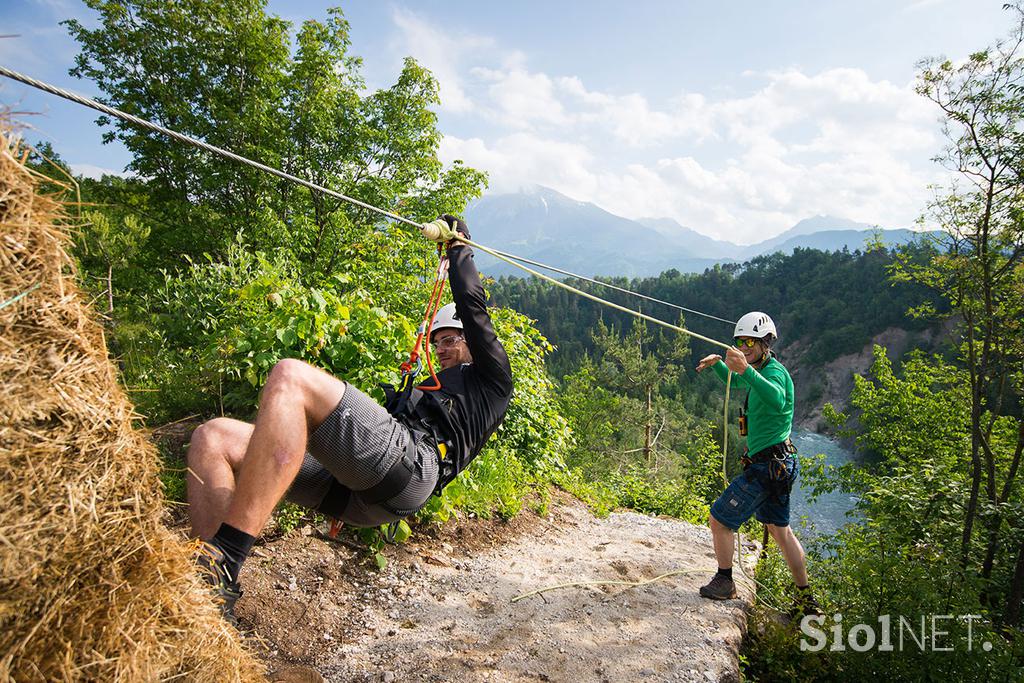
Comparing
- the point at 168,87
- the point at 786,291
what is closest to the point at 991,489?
the point at 168,87

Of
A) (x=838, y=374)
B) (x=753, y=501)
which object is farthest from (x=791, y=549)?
(x=838, y=374)

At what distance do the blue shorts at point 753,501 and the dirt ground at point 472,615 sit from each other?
2.65 feet

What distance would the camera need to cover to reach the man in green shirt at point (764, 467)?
4.14m

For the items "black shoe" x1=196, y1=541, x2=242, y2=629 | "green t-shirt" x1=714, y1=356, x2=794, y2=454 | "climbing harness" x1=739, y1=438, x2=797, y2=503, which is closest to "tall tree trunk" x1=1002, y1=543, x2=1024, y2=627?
"climbing harness" x1=739, y1=438, x2=797, y2=503

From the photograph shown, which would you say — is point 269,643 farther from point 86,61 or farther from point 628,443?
point 628,443

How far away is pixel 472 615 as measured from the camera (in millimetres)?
3740

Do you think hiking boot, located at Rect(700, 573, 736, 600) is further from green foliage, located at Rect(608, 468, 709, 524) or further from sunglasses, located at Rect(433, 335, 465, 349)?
green foliage, located at Rect(608, 468, 709, 524)

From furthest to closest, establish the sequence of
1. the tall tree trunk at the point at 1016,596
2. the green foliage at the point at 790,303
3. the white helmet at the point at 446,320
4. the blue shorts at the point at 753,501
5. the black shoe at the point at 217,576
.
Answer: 1. the green foliage at the point at 790,303
2. the tall tree trunk at the point at 1016,596
3. the blue shorts at the point at 753,501
4. the white helmet at the point at 446,320
5. the black shoe at the point at 217,576

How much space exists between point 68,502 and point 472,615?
9.73 ft

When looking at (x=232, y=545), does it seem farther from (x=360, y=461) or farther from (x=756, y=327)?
(x=756, y=327)

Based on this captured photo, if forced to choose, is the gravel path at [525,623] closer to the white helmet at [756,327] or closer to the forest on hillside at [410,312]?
the forest on hillside at [410,312]

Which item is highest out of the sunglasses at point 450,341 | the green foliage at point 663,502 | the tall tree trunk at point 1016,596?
the sunglasses at point 450,341

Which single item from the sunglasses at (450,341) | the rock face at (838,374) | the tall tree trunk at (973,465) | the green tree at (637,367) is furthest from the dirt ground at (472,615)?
the rock face at (838,374)

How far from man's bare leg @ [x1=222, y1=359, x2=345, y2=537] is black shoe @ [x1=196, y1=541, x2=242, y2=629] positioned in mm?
105
